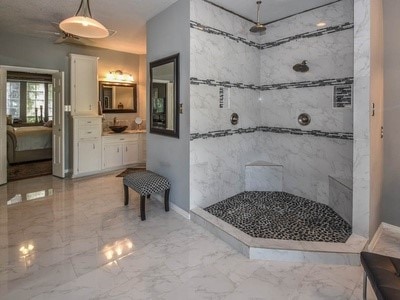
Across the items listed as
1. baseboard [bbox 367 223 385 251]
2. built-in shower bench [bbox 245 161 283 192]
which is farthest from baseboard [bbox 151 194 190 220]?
baseboard [bbox 367 223 385 251]

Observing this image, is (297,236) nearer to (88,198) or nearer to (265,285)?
(265,285)

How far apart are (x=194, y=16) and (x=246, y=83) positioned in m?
1.32

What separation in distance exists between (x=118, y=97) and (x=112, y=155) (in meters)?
1.50

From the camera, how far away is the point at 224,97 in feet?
12.3

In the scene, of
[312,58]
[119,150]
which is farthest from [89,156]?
[312,58]

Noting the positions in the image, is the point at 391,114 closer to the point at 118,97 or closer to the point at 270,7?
the point at 270,7

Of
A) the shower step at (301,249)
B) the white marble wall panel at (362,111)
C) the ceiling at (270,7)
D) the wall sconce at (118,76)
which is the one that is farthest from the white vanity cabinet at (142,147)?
the white marble wall panel at (362,111)

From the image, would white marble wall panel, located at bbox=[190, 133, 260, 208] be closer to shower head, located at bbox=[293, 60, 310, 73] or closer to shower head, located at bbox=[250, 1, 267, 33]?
shower head, located at bbox=[293, 60, 310, 73]

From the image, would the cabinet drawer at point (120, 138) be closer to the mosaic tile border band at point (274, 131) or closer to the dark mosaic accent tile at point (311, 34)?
the mosaic tile border band at point (274, 131)

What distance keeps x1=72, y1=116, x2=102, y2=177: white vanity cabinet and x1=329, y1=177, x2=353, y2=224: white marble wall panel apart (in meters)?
4.46

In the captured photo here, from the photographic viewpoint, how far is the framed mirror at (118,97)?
244 inches

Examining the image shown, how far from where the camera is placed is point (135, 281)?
82.2 inches

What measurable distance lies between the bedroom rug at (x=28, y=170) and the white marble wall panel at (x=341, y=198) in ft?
18.2

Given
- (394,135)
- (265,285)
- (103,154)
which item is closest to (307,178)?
(394,135)
